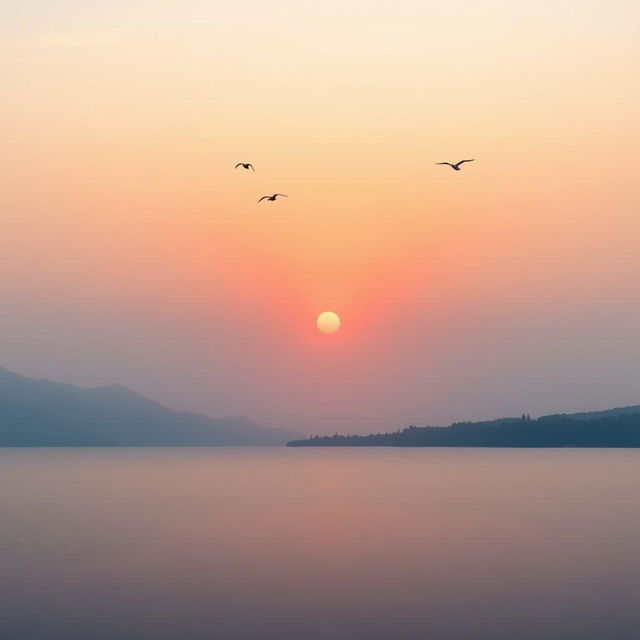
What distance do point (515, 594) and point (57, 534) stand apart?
5032cm

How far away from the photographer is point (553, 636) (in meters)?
49.1

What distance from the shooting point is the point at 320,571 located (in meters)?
70.9

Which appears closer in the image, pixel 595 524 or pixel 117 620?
pixel 117 620

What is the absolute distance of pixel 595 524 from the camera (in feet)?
343

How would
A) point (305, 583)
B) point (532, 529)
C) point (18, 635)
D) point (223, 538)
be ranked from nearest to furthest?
point (18, 635)
point (305, 583)
point (223, 538)
point (532, 529)

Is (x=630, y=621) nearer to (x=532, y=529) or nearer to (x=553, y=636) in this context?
(x=553, y=636)

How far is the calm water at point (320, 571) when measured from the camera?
52125 mm

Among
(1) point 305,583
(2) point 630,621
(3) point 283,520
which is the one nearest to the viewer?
(2) point 630,621

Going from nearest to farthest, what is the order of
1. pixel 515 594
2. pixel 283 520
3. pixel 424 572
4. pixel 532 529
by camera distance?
pixel 515 594
pixel 424 572
pixel 532 529
pixel 283 520

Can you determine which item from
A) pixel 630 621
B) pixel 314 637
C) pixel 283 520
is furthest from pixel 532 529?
pixel 314 637

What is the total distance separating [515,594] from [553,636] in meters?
12.0

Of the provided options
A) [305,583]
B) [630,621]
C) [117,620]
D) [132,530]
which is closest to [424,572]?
[305,583]

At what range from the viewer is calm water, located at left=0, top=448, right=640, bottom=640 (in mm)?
52125

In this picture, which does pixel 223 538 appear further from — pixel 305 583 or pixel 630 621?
pixel 630 621
